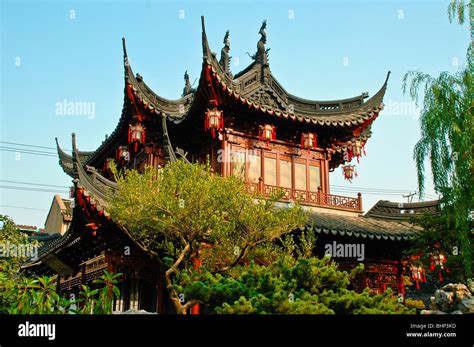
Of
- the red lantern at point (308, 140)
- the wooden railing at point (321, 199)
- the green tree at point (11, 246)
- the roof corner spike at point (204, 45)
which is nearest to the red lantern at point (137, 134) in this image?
the roof corner spike at point (204, 45)

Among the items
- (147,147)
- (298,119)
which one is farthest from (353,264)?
(147,147)

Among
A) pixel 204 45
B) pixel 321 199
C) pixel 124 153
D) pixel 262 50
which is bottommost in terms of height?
pixel 321 199

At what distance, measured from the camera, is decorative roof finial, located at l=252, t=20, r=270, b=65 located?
15.5 metres

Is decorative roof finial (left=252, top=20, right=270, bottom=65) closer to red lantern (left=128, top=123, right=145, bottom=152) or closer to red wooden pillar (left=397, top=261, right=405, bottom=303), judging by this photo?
red lantern (left=128, top=123, right=145, bottom=152)

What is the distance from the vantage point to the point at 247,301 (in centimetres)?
629

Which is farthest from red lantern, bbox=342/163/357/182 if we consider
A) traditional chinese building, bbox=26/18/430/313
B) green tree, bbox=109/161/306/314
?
green tree, bbox=109/161/306/314

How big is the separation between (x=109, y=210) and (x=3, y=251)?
8.34 meters

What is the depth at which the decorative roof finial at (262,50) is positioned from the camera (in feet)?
50.8

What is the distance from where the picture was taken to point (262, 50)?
1566 cm

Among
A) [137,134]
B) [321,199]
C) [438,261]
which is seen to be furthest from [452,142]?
[137,134]

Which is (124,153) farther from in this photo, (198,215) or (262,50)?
(198,215)

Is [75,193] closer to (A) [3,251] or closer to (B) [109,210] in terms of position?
(B) [109,210]

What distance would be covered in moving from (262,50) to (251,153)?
11.1ft

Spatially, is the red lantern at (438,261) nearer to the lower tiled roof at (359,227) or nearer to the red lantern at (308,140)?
the lower tiled roof at (359,227)
